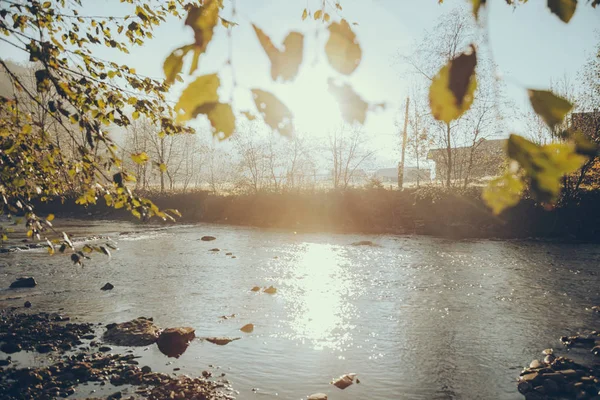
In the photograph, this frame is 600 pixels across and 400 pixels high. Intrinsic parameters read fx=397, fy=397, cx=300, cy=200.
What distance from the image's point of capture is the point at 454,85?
885 millimetres

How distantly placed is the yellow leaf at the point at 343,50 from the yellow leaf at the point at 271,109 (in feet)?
0.69

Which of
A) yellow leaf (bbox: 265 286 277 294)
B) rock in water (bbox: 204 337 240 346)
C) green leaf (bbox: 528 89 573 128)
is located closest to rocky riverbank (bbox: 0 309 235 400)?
rock in water (bbox: 204 337 240 346)

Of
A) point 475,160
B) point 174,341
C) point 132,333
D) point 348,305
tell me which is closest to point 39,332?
point 132,333

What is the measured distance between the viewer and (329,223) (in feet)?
87.9

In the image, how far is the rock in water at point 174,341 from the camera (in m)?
6.98

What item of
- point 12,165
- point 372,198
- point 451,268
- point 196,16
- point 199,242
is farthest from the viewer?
point 372,198

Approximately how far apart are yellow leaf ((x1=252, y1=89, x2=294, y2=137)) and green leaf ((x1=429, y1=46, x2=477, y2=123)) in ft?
1.25

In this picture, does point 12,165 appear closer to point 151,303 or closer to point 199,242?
point 151,303

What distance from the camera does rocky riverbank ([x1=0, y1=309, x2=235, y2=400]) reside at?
5441 millimetres

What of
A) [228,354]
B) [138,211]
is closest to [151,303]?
[228,354]

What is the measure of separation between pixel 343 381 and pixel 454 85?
6.03 m

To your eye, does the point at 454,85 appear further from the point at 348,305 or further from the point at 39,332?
the point at 348,305

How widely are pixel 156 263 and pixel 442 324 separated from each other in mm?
10450

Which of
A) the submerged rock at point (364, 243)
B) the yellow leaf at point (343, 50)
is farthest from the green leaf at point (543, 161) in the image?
the submerged rock at point (364, 243)
